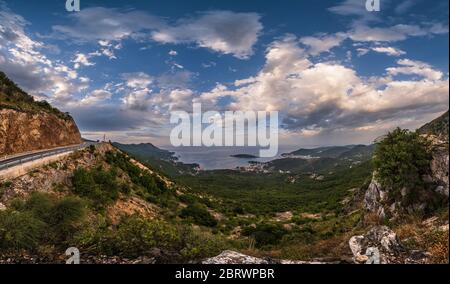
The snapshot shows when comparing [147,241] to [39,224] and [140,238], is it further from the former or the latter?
[39,224]

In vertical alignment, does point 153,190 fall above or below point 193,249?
below

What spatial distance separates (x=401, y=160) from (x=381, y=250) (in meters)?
5.85

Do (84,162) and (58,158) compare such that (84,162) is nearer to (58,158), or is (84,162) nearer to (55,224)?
(58,158)

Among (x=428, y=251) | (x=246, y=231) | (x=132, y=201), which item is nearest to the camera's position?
(x=428, y=251)

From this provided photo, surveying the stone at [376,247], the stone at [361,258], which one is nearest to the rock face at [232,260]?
the stone at [361,258]

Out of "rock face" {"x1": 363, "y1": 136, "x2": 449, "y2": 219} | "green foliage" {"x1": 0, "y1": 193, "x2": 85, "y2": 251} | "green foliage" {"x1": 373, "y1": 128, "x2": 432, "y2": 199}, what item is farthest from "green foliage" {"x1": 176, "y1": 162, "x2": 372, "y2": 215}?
"green foliage" {"x1": 0, "y1": 193, "x2": 85, "y2": 251}

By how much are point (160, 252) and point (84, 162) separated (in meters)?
27.3

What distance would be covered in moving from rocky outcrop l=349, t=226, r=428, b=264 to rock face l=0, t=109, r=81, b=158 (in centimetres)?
3828

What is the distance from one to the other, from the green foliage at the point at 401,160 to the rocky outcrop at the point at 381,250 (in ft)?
14.9

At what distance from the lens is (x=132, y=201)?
3281 cm

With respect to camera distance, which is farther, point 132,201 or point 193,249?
point 132,201

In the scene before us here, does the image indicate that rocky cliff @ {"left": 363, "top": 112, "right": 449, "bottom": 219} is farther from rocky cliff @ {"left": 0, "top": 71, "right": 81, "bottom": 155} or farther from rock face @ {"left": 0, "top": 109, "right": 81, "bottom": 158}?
rock face @ {"left": 0, "top": 109, "right": 81, "bottom": 158}

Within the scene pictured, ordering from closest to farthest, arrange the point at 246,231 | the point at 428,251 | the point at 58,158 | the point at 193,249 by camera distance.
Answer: the point at 428,251, the point at 193,249, the point at 58,158, the point at 246,231
